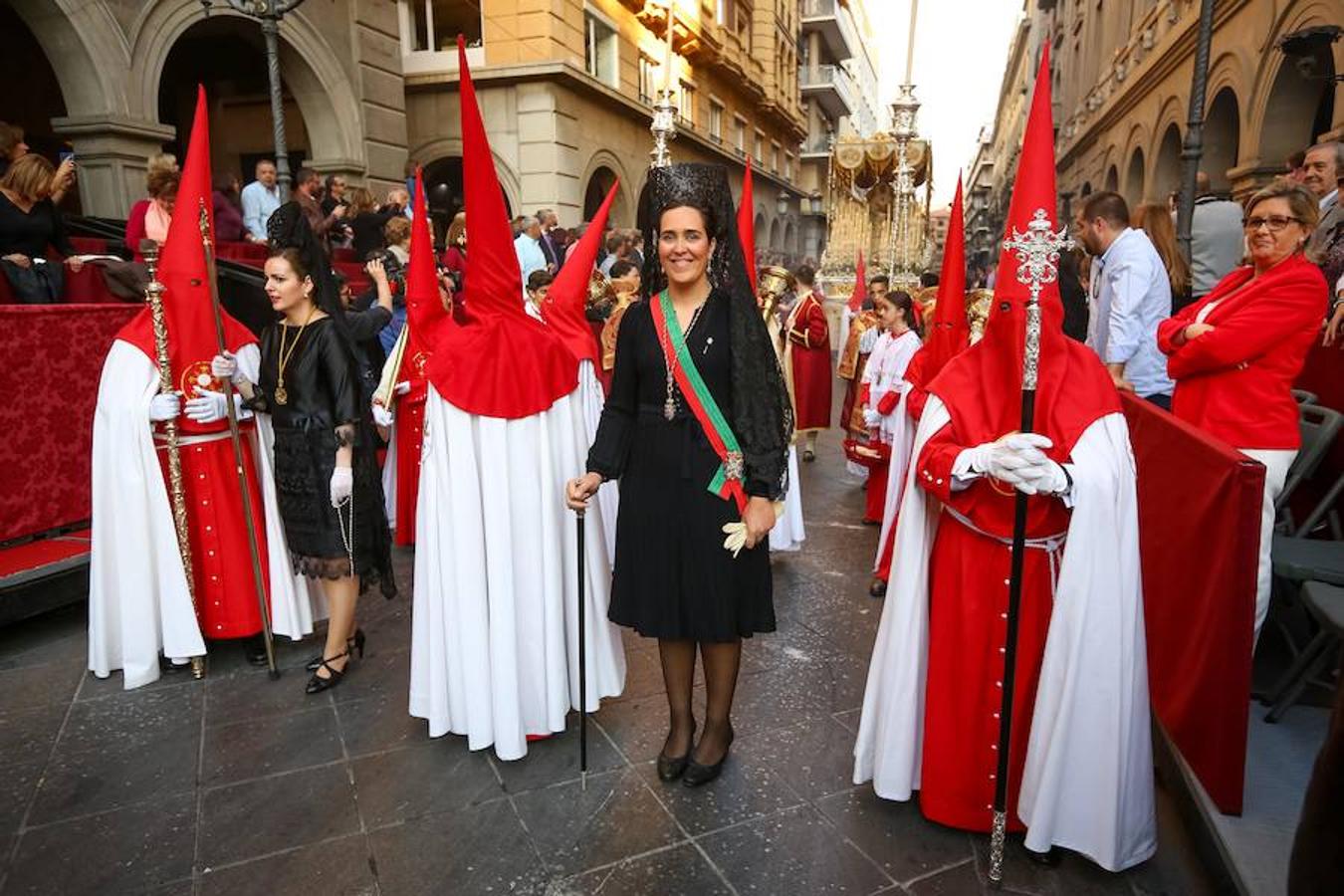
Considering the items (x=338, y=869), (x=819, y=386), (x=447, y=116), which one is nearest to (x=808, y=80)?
(x=447, y=116)

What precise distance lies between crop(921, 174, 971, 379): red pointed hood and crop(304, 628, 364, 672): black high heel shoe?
318cm

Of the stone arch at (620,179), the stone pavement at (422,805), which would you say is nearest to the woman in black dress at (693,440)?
the stone pavement at (422,805)

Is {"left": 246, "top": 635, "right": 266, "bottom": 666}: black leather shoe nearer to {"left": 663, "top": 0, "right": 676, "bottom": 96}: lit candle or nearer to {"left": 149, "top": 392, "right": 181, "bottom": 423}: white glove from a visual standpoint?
{"left": 149, "top": 392, "right": 181, "bottom": 423}: white glove

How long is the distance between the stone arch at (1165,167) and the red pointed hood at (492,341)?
1674 centimetres

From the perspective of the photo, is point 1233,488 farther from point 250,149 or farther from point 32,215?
point 250,149

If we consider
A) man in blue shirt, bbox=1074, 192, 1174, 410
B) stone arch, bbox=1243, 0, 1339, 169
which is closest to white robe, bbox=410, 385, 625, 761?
man in blue shirt, bbox=1074, 192, 1174, 410

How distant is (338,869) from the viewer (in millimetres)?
2596

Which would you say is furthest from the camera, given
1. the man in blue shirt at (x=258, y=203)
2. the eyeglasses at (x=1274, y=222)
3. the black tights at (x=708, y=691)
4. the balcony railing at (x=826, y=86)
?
the balcony railing at (x=826, y=86)

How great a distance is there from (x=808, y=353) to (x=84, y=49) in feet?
28.4

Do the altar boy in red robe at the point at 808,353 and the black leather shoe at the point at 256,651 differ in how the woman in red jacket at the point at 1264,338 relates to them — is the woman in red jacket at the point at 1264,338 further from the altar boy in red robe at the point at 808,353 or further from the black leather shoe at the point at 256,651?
the altar boy in red robe at the point at 808,353

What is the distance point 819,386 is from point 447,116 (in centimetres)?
1175

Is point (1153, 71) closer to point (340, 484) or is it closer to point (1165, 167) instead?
point (1165, 167)

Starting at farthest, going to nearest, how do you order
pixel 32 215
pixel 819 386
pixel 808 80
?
pixel 808 80 → pixel 819 386 → pixel 32 215

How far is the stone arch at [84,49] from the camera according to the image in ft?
28.0
